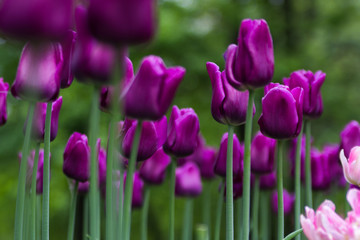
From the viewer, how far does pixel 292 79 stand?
1.39m

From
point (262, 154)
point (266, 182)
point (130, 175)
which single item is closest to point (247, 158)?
point (130, 175)

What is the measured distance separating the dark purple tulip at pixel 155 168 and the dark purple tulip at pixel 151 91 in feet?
3.14

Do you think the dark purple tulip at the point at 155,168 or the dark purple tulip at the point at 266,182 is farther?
the dark purple tulip at the point at 266,182

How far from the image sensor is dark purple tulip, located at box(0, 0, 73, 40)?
24.8 inches

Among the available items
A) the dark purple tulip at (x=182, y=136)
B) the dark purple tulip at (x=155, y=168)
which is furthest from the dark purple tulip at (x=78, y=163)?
the dark purple tulip at (x=155, y=168)

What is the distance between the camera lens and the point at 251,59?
1016 mm

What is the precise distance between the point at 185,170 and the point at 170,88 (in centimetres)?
128

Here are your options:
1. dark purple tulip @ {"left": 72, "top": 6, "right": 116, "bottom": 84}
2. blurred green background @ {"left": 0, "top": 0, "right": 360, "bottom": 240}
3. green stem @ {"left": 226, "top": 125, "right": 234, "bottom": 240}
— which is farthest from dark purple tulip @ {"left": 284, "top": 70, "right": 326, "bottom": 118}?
blurred green background @ {"left": 0, "top": 0, "right": 360, "bottom": 240}

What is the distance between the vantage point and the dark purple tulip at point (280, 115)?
44.8 inches

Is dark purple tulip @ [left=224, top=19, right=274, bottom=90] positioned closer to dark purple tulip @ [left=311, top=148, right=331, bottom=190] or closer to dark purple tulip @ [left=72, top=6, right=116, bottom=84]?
dark purple tulip @ [left=72, top=6, right=116, bottom=84]

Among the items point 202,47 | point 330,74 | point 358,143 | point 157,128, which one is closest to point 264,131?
point 157,128

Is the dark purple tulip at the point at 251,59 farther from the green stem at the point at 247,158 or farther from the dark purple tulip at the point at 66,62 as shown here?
the dark purple tulip at the point at 66,62

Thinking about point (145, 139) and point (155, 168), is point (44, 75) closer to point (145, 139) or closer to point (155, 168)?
point (145, 139)

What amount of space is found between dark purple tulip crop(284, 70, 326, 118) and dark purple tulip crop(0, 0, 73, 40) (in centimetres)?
86
